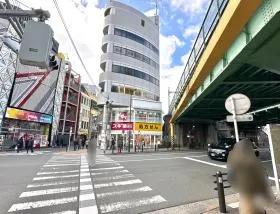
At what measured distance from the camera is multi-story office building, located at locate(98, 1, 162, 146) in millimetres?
37312

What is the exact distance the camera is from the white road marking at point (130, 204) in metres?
5.65

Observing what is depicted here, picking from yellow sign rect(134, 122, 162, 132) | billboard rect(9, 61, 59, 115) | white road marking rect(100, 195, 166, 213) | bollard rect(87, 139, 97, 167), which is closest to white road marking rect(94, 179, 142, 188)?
white road marking rect(100, 195, 166, 213)

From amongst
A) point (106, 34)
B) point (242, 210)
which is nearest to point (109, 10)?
point (106, 34)

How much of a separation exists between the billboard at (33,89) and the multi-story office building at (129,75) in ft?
26.9

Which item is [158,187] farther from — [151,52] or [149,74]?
[151,52]

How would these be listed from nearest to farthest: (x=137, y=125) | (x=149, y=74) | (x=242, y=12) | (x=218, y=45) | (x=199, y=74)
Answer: (x=242, y=12), (x=218, y=45), (x=199, y=74), (x=137, y=125), (x=149, y=74)

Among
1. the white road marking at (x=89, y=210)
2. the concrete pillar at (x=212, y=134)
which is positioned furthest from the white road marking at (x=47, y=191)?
the concrete pillar at (x=212, y=134)

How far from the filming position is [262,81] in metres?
12.3

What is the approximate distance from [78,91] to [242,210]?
172 feet

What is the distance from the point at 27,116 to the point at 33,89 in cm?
420

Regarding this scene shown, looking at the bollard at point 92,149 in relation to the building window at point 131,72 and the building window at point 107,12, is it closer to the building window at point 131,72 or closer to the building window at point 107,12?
the building window at point 131,72

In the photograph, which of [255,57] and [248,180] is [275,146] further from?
[248,180]

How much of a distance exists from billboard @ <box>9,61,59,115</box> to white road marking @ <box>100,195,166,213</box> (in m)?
26.3

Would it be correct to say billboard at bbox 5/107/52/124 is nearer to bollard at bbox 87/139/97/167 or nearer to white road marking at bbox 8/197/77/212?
bollard at bbox 87/139/97/167
